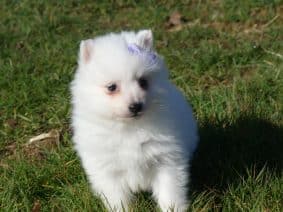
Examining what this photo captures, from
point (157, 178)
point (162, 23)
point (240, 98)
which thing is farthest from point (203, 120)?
point (162, 23)

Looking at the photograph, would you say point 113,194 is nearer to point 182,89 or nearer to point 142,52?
point 142,52

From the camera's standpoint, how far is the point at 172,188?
13.0 ft

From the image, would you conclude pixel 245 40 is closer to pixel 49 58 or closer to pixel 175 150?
pixel 49 58

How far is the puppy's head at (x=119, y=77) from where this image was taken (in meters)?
3.60

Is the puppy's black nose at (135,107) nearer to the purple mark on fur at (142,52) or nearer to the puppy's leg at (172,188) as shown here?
the purple mark on fur at (142,52)

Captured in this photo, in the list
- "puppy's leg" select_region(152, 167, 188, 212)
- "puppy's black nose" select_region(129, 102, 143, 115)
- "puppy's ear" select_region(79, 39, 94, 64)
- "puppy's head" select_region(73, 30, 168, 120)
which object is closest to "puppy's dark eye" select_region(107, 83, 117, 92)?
"puppy's head" select_region(73, 30, 168, 120)

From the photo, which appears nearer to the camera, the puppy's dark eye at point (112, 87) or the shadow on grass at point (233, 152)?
the puppy's dark eye at point (112, 87)

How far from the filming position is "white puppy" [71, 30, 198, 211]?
361cm

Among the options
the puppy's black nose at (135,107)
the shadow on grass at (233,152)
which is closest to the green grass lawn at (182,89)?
the shadow on grass at (233,152)

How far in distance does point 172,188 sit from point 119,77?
828 mm

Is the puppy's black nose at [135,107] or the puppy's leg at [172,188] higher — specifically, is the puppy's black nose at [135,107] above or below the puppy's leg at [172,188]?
above

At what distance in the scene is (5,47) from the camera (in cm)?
702

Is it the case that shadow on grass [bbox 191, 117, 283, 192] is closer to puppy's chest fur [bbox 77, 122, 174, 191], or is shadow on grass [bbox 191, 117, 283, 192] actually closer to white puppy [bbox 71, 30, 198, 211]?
white puppy [bbox 71, 30, 198, 211]

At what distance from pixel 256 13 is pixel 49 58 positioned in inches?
99.1
